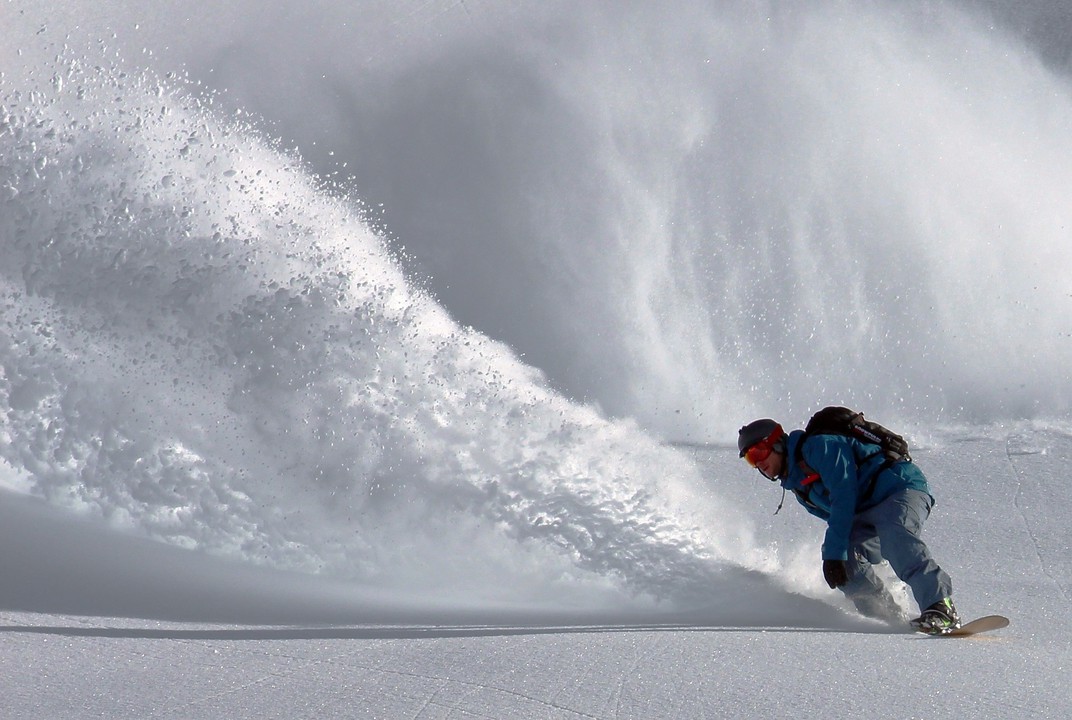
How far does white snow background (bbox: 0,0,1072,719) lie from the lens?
11.3ft

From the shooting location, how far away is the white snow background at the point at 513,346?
3.44 metres

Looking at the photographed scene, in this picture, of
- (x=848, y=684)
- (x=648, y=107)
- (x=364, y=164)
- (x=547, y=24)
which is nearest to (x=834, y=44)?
(x=648, y=107)

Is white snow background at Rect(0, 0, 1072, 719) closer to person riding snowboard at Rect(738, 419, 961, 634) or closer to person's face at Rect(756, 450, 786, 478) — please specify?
person riding snowboard at Rect(738, 419, 961, 634)

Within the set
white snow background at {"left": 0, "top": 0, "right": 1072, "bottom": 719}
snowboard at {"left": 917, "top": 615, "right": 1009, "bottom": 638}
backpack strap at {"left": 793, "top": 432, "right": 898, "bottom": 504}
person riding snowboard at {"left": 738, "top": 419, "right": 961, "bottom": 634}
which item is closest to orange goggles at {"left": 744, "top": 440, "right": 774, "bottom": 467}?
person riding snowboard at {"left": 738, "top": 419, "right": 961, "bottom": 634}

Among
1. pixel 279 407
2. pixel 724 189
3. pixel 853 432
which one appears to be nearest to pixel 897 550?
pixel 853 432

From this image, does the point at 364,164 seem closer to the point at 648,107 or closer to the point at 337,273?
the point at 648,107

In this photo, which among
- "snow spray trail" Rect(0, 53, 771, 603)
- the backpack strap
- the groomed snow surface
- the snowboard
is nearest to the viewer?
the groomed snow surface

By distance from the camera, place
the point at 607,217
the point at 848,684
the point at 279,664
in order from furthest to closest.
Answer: the point at 607,217
the point at 279,664
the point at 848,684

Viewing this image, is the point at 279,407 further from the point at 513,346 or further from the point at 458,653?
the point at 513,346

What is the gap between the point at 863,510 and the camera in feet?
14.2

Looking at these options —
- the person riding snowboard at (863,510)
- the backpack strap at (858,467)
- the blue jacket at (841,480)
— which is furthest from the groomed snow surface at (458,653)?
the backpack strap at (858,467)

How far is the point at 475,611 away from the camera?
446 cm

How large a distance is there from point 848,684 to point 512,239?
8.36 m

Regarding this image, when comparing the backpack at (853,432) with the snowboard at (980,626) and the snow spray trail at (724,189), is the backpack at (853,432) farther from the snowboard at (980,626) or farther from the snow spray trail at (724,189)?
the snow spray trail at (724,189)
